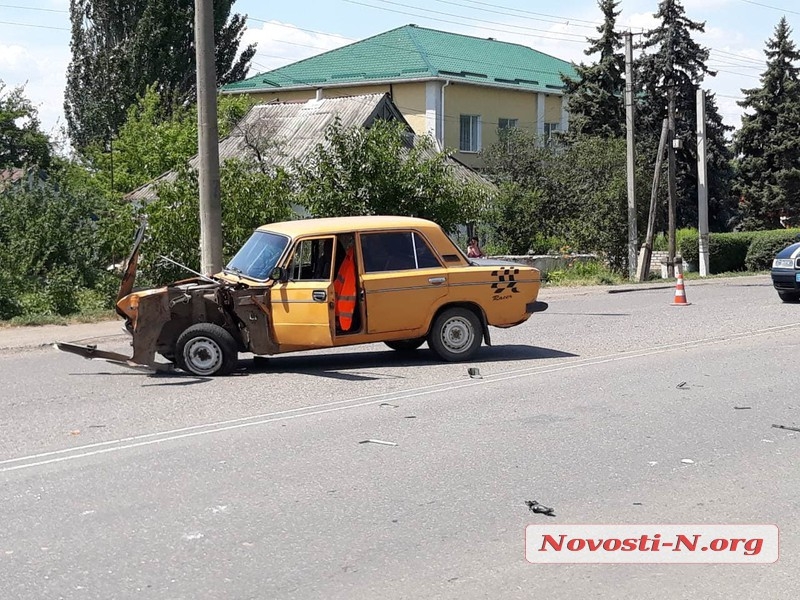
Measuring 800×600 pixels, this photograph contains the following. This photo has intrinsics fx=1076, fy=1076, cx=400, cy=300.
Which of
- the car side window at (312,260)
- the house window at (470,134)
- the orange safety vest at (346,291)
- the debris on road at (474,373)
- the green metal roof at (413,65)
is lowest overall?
the debris on road at (474,373)

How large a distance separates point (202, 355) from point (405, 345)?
283 cm

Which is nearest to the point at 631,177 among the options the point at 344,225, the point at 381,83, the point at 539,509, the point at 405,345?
the point at 381,83

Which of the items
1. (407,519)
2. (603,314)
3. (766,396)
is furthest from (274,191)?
(407,519)

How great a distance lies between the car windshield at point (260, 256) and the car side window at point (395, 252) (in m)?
0.96

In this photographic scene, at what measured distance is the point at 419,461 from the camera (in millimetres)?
7781

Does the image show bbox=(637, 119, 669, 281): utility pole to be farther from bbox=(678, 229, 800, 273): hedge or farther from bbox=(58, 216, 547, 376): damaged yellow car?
bbox=(58, 216, 547, 376): damaged yellow car

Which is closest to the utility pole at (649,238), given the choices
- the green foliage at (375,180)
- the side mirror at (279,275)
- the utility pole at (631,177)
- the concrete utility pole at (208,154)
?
the utility pole at (631,177)

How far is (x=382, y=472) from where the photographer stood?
24.5 ft

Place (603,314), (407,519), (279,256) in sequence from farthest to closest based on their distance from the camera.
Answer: (603,314), (279,256), (407,519)

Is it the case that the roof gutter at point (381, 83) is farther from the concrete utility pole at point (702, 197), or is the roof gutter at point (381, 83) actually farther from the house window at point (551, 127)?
the concrete utility pole at point (702, 197)

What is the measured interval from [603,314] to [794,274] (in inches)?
157

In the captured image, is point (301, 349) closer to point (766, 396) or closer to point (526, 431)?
point (526, 431)

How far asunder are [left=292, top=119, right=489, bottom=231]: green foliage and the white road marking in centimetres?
988

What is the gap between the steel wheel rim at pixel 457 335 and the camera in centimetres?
1276
